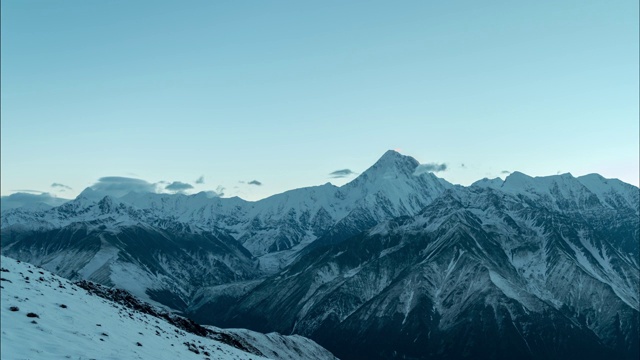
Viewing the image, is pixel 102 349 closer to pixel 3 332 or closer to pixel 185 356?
pixel 3 332

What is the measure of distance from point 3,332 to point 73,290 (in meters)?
26.6

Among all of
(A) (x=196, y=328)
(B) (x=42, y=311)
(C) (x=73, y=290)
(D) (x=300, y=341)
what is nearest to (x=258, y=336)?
(D) (x=300, y=341)

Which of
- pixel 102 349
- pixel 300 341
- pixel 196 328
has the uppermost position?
pixel 102 349

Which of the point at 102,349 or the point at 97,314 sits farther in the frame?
the point at 97,314

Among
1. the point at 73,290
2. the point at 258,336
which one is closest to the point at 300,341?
the point at 258,336

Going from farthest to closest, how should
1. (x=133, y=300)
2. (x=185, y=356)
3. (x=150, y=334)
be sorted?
1. (x=133, y=300)
2. (x=150, y=334)
3. (x=185, y=356)

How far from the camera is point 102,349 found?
3834 cm

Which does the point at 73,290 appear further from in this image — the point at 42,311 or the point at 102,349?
the point at 102,349

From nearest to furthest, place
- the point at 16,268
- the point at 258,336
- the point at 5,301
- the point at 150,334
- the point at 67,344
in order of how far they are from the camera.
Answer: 1. the point at 67,344
2. the point at 5,301
3. the point at 150,334
4. the point at 16,268
5. the point at 258,336

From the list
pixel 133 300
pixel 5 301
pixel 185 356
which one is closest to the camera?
pixel 5 301

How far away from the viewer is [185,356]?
49.9m

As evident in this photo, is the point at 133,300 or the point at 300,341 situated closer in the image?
the point at 133,300

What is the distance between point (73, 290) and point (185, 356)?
17.1 metres

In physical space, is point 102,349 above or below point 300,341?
above
